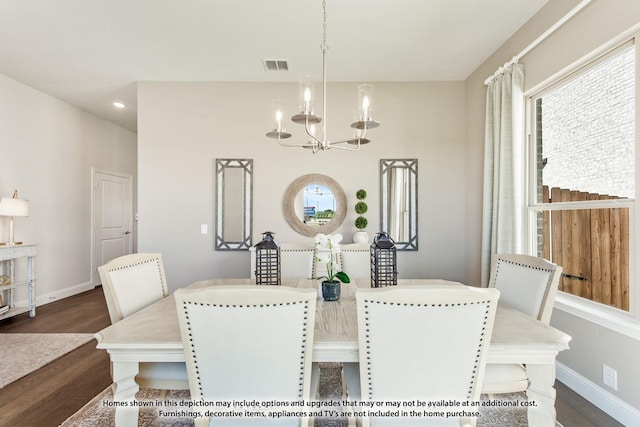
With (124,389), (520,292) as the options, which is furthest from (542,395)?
(124,389)

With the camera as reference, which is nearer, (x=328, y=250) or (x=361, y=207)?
(x=328, y=250)

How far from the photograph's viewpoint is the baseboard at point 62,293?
4199mm

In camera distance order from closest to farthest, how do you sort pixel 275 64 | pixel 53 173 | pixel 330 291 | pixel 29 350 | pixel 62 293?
pixel 330 291 < pixel 29 350 < pixel 275 64 < pixel 53 173 < pixel 62 293

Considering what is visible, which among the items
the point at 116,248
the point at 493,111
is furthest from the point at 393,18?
the point at 116,248

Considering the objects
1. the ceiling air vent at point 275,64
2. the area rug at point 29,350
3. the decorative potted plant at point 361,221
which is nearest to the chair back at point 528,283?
the decorative potted plant at point 361,221

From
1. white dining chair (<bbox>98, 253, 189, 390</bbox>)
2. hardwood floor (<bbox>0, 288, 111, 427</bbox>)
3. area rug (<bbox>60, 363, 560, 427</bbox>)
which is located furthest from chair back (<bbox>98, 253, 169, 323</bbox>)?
hardwood floor (<bbox>0, 288, 111, 427</bbox>)

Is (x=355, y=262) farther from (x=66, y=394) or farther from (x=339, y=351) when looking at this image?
(x=66, y=394)

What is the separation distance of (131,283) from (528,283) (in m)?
2.19

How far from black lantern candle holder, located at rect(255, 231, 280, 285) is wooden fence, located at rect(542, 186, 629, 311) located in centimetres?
209

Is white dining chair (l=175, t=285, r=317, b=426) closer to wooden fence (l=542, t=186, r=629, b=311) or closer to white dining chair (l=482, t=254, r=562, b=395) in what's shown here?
white dining chair (l=482, t=254, r=562, b=395)

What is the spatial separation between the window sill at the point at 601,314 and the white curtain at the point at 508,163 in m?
0.51

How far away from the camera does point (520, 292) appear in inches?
69.0

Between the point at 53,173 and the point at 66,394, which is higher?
the point at 53,173

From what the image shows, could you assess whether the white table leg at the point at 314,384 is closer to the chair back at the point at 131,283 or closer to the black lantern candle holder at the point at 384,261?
the black lantern candle holder at the point at 384,261
